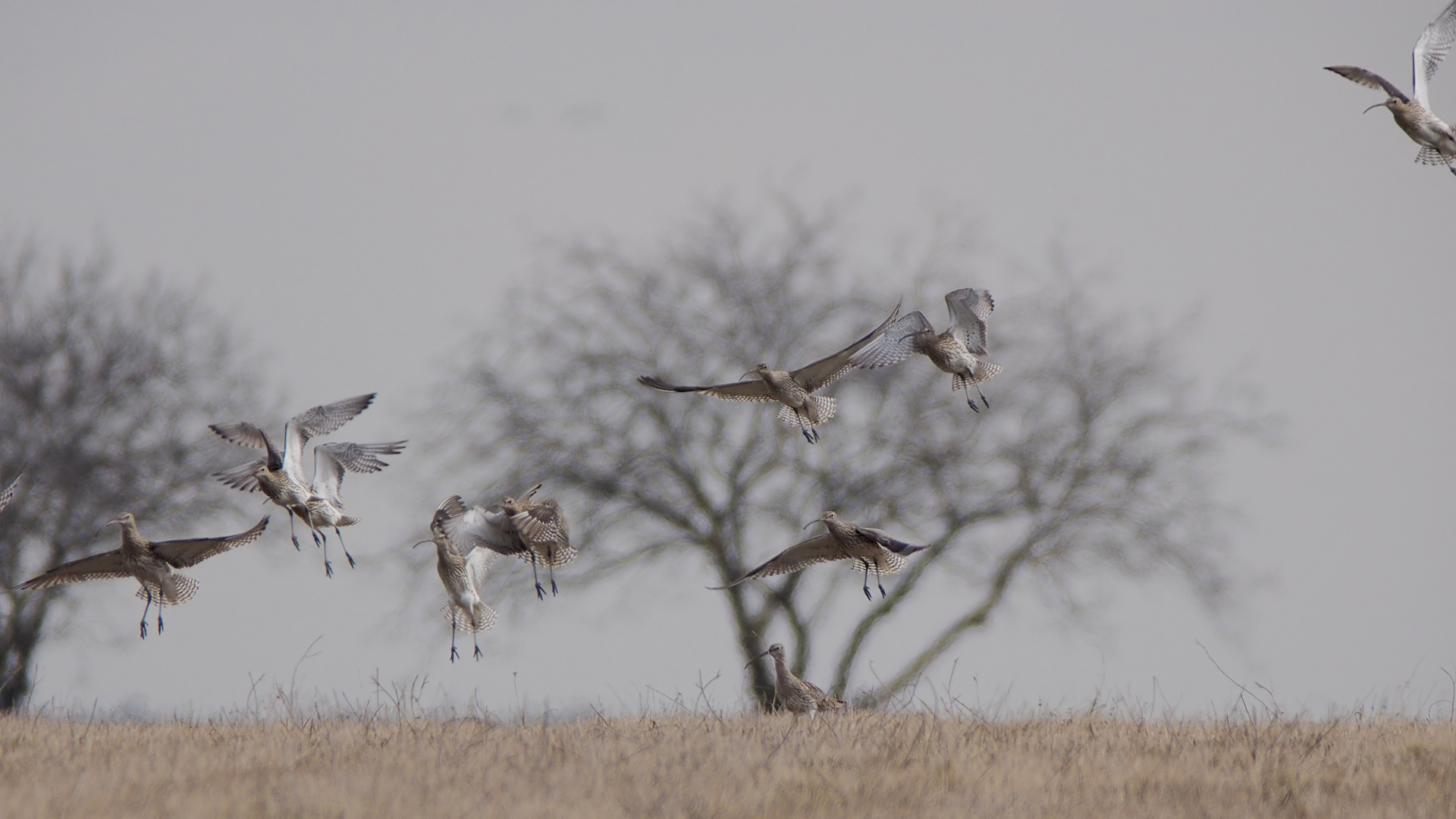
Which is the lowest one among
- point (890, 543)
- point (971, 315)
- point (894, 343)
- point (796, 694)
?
point (796, 694)

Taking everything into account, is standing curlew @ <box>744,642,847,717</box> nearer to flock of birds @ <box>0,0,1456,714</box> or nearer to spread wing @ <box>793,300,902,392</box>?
flock of birds @ <box>0,0,1456,714</box>

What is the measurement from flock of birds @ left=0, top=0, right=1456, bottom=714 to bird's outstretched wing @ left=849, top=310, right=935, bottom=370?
11 millimetres

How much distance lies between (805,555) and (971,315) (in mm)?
2438

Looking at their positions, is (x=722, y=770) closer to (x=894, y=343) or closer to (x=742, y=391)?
(x=742, y=391)

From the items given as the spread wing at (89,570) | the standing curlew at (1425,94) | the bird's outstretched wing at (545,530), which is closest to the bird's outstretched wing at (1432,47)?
the standing curlew at (1425,94)

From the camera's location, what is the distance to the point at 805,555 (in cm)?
1026

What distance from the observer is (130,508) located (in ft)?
71.2

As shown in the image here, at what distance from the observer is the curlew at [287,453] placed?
1014 cm

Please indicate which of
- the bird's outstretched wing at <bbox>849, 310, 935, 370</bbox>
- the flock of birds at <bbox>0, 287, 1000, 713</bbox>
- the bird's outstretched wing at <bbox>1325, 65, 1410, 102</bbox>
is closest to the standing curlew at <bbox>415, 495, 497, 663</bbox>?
the flock of birds at <bbox>0, 287, 1000, 713</bbox>

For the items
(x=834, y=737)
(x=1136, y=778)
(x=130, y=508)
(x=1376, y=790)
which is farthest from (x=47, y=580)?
(x=130, y=508)

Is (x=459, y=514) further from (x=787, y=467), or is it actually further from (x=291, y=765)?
(x=787, y=467)

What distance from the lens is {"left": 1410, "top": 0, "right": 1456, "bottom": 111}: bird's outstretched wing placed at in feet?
35.4

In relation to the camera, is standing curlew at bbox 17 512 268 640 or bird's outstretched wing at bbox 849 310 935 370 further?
standing curlew at bbox 17 512 268 640

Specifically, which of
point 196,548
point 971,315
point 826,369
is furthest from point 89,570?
point 971,315
